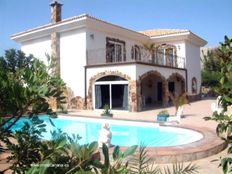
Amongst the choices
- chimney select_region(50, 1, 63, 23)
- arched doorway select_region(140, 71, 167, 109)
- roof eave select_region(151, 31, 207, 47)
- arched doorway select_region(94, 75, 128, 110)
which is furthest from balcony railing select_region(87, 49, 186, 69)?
chimney select_region(50, 1, 63, 23)

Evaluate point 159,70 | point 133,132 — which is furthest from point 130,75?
point 133,132

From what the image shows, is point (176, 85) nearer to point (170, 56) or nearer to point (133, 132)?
point (170, 56)

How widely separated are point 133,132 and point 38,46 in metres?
14.9

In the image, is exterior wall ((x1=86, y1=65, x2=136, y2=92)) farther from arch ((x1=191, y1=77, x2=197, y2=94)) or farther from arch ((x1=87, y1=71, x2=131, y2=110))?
arch ((x1=191, y1=77, x2=197, y2=94))

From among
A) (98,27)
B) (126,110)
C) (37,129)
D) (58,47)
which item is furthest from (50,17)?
(37,129)

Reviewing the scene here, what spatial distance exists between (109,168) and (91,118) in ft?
48.4

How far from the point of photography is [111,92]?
66.9 feet

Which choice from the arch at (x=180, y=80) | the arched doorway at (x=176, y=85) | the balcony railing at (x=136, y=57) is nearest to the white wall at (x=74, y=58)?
the balcony railing at (x=136, y=57)

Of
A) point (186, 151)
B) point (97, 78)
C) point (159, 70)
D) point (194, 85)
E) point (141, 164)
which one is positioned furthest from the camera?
point (194, 85)

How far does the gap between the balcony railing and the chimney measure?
4953 mm

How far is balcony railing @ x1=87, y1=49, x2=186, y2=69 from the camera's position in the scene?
2139cm

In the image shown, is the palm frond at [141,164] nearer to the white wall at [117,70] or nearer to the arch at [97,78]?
the white wall at [117,70]

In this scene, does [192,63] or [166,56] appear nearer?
[166,56]

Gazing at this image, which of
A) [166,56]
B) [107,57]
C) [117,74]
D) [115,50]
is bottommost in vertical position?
[117,74]
